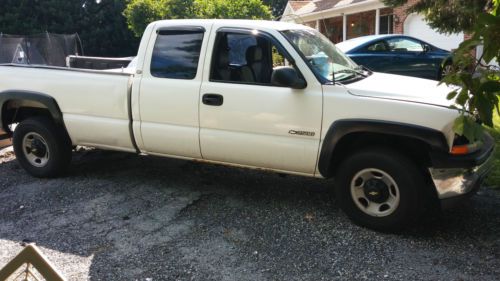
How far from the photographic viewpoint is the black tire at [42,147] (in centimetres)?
572

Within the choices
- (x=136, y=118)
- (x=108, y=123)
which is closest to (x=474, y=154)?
(x=136, y=118)

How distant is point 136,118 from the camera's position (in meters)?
5.10

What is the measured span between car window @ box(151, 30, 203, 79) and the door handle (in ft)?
0.92

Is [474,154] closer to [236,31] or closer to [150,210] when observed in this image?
[236,31]

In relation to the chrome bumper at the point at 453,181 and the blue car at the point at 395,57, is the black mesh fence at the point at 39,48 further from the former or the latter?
the chrome bumper at the point at 453,181

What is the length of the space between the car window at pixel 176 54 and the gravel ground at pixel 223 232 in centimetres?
136

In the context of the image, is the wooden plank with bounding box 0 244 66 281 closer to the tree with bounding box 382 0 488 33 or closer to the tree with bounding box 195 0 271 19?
the tree with bounding box 382 0 488 33

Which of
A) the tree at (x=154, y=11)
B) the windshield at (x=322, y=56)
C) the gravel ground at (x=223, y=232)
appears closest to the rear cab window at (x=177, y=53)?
the windshield at (x=322, y=56)

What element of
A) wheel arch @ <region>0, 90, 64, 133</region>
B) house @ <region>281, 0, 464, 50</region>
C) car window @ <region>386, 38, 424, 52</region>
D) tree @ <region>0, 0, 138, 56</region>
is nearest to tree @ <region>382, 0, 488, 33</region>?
car window @ <region>386, 38, 424, 52</region>

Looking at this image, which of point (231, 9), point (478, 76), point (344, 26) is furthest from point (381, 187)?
point (344, 26)

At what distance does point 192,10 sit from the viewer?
23094 millimetres

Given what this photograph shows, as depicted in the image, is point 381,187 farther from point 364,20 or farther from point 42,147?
point 364,20

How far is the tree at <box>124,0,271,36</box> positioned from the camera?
2112 centimetres

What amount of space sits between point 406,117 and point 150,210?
104 inches
